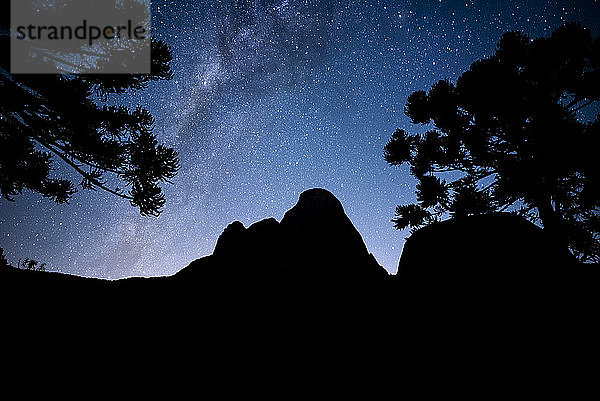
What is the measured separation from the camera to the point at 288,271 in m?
7.71

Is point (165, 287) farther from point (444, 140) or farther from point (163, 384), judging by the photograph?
point (444, 140)

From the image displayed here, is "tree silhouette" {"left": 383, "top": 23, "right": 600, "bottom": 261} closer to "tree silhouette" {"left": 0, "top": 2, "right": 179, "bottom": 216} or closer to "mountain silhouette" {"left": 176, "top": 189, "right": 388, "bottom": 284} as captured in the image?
"mountain silhouette" {"left": 176, "top": 189, "right": 388, "bottom": 284}

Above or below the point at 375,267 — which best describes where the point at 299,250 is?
above

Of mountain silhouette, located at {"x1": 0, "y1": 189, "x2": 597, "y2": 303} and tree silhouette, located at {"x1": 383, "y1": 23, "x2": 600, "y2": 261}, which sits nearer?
mountain silhouette, located at {"x1": 0, "y1": 189, "x2": 597, "y2": 303}

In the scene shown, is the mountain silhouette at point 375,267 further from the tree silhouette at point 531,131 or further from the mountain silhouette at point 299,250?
the tree silhouette at point 531,131

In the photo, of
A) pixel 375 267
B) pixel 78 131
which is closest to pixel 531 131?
pixel 375 267

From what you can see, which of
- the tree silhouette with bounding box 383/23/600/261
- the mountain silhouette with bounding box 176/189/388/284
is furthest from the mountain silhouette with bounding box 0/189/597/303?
the tree silhouette with bounding box 383/23/600/261

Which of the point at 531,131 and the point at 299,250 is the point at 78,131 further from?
the point at 531,131

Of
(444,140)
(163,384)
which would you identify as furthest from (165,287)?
(444,140)

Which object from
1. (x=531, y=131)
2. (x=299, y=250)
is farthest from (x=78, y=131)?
(x=531, y=131)

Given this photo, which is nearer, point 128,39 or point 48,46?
point 48,46

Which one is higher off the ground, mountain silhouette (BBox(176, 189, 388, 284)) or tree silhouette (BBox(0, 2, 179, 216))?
tree silhouette (BBox(0, 2, 179, 216))

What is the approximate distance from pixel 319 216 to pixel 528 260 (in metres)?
6.68

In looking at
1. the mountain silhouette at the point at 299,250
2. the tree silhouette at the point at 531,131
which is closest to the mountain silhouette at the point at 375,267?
the mountain silhouette at the point at 299,250
